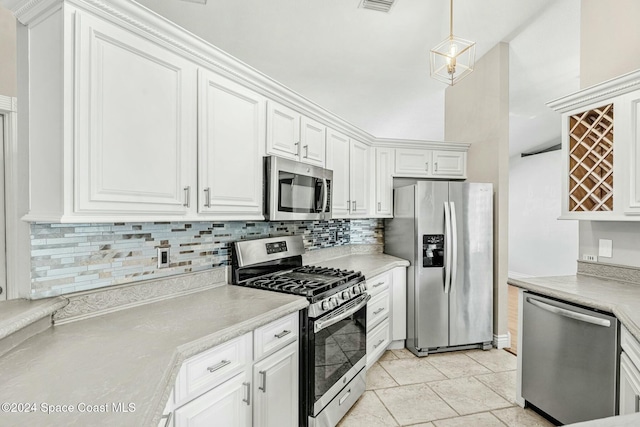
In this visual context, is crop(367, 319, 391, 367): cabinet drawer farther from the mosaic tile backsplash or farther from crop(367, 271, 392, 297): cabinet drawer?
the mosaic tile backsplash

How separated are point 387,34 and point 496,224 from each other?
2248 mm

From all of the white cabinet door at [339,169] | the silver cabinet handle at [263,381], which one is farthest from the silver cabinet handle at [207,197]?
the white cabinet door at [339,169]

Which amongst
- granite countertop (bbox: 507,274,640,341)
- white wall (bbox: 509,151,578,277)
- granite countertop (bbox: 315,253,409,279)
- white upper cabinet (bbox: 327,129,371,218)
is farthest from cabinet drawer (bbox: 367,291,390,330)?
white wall (bbox: 509,151,578,277)

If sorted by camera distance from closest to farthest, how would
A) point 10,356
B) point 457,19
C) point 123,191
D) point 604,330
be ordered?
1. point 10,356
2. point 123,191
3. point 604,330
4. point 457,19

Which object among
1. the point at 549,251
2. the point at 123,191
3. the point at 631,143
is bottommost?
the point at 549,251

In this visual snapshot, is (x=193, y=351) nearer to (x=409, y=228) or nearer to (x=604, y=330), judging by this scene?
(x=604, y=330)

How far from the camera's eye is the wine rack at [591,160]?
2.24 meters

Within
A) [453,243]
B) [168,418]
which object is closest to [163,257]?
[168,418]

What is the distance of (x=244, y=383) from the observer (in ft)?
4.99

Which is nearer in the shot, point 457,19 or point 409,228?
point 457,19

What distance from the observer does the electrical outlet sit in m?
1.85

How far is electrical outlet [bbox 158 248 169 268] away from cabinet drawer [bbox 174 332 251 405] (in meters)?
0.70

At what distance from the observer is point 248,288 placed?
2.16m

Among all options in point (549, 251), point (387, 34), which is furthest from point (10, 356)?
point (549, 251)
